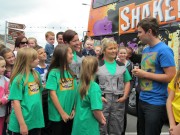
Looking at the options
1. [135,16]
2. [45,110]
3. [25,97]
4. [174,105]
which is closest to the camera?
[174,105]

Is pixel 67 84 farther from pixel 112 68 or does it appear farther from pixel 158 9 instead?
pixel 158 9

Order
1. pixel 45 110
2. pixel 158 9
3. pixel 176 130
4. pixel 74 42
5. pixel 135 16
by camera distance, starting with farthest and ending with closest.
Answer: pixel 135 16
pixel 158 9
pixel 74 42
pixel 45 110
pixel 176 130

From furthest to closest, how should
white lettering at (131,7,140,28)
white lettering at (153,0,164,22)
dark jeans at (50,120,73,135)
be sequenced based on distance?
white lettering at (131,7,140,28) → white lettering at (153,0,164,22) → dark jeans at (50,120,73,135)

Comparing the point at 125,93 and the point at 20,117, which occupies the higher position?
the point at 125,93

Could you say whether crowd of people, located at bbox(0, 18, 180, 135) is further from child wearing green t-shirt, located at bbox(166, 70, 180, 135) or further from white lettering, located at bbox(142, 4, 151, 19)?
white lettering, located at bbox(142, 4, 151, 19)

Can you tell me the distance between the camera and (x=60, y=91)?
3340mm

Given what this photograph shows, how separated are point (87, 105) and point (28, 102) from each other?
654 mm

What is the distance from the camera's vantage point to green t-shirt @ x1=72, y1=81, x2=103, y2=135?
123 inches

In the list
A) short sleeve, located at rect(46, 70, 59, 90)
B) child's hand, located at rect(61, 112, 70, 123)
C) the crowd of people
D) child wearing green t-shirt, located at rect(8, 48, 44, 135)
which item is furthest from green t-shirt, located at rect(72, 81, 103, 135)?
child wearing green t-shirt, located at rect(8, 48, 44, 135)

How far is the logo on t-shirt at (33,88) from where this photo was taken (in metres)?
3.16

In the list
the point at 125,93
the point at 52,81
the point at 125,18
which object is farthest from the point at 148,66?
the point at 125,18

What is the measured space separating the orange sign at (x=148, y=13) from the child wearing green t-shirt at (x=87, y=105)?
11.0 ft

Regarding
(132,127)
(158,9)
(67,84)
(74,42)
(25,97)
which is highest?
(158,9)

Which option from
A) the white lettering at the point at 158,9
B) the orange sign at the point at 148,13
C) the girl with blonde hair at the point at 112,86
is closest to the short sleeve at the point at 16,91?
the girl with blonde hair at the point at 112,86
